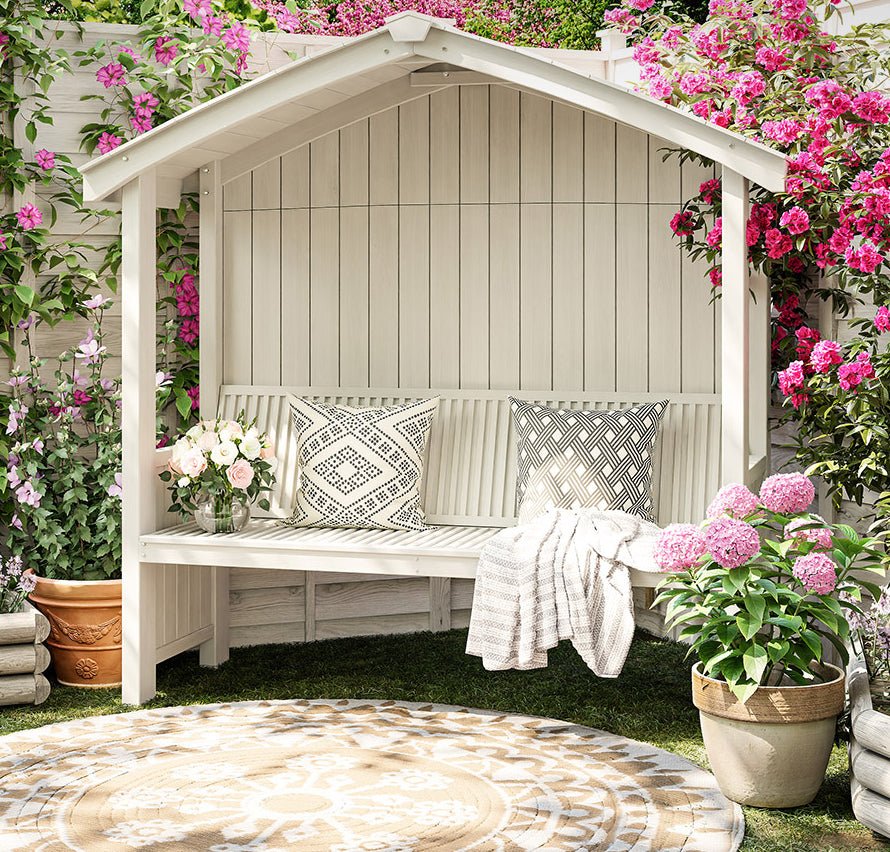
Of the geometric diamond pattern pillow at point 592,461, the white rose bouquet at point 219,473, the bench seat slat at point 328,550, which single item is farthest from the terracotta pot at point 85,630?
the geometric diamond pattern pillow at point 592,461

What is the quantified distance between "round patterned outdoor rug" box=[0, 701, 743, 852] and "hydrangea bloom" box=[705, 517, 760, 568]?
2.14ft

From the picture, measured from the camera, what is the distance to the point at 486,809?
318cm

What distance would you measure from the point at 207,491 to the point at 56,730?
3.00 ft

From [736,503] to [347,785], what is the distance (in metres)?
1.30

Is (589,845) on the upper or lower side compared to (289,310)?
lower

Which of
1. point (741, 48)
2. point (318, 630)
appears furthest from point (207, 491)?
point (741, 48)

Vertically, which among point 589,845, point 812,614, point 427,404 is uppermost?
point 427,404

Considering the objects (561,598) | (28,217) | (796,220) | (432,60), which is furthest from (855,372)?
(28,217)

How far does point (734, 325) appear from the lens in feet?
12.3

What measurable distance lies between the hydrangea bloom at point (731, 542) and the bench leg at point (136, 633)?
2042mm

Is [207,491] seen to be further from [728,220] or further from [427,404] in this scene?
[728,220]

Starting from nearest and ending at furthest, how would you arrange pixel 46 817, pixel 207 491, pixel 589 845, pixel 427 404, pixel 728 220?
pixel 589 845
pixel 46 817
pixel 728 220
pixel 207 491
pixel 427 404

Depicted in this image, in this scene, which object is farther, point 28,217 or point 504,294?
point 504,294

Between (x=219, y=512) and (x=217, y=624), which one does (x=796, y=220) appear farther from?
(x=217, y=624)
